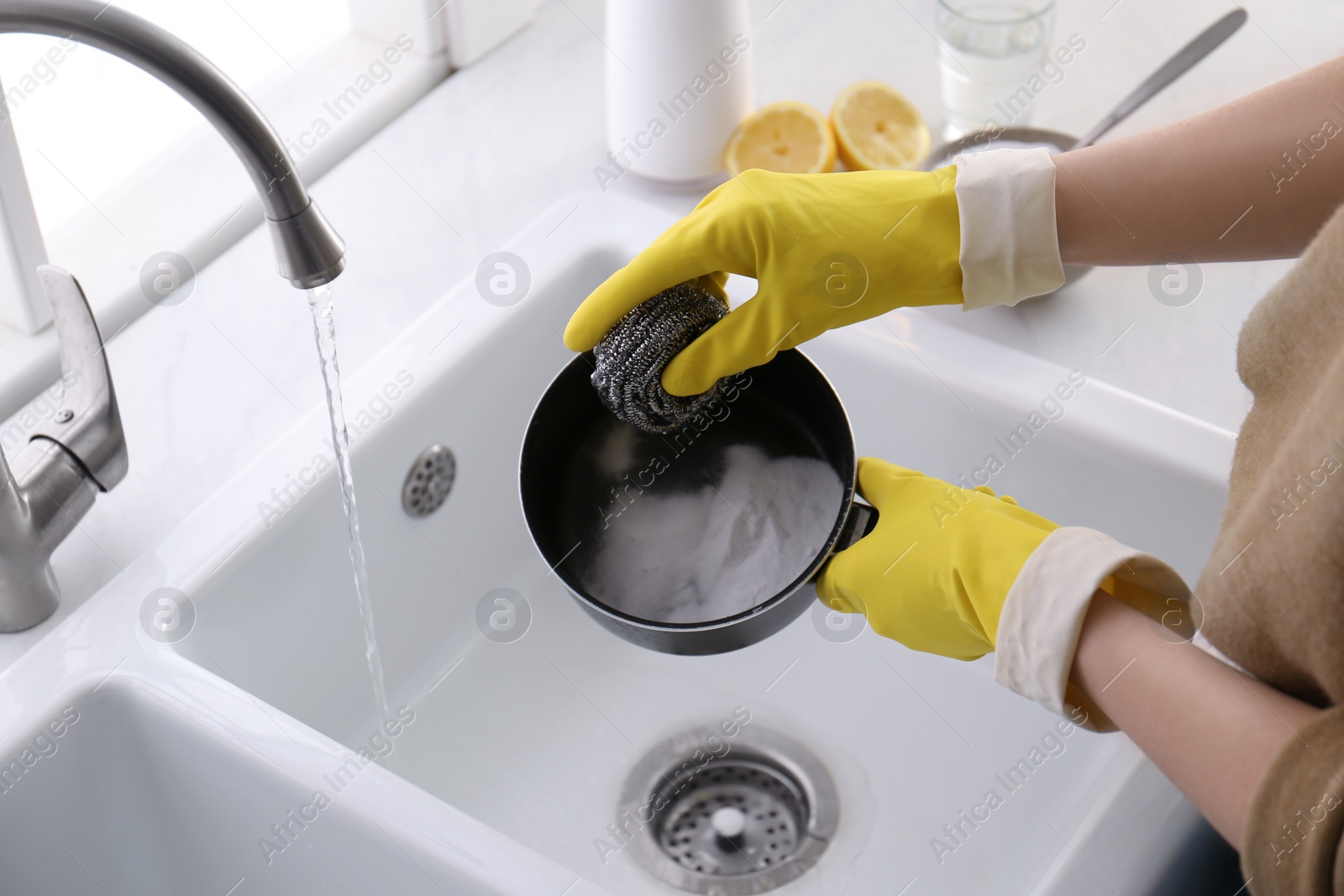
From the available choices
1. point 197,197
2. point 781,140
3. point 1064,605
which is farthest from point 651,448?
point 197,197

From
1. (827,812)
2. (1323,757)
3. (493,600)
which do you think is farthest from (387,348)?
(1323,757)

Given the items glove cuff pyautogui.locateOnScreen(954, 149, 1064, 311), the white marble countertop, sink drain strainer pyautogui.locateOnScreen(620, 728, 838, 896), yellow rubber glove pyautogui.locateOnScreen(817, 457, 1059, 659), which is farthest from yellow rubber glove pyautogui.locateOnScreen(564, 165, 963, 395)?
sink drain strainer pyautogui.locateOnScreen(620, 728, 838, 896)

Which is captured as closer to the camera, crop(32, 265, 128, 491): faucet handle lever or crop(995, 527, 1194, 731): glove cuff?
crop(995, 527, 1194, 731): glove cuff

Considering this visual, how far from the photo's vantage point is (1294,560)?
59 cm

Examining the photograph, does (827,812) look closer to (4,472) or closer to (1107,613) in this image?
(1107,613)

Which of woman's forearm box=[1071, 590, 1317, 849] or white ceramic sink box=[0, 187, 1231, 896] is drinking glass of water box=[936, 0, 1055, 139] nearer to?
white ceramic sink box=[0, 187, 1231, 896]

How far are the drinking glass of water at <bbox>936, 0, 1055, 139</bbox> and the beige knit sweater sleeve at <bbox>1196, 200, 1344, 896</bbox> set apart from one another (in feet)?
1.83

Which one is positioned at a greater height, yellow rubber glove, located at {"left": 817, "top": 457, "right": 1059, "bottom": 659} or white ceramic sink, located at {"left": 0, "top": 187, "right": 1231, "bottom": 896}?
yellow rubber glove, located at {"left": 817, "top": 457, "right": 1059, "bottom": 659}

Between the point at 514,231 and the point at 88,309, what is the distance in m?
0.41

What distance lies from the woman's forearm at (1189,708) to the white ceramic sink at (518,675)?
5.2 inches

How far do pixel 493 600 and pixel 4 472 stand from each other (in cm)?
45

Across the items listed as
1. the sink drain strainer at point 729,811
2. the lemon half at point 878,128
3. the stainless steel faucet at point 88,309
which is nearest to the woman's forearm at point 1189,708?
the sink drain strainer at point 729,811

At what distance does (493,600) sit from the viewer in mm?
1096

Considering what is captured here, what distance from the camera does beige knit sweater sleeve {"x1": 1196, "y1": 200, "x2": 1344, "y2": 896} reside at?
0.54 metres
